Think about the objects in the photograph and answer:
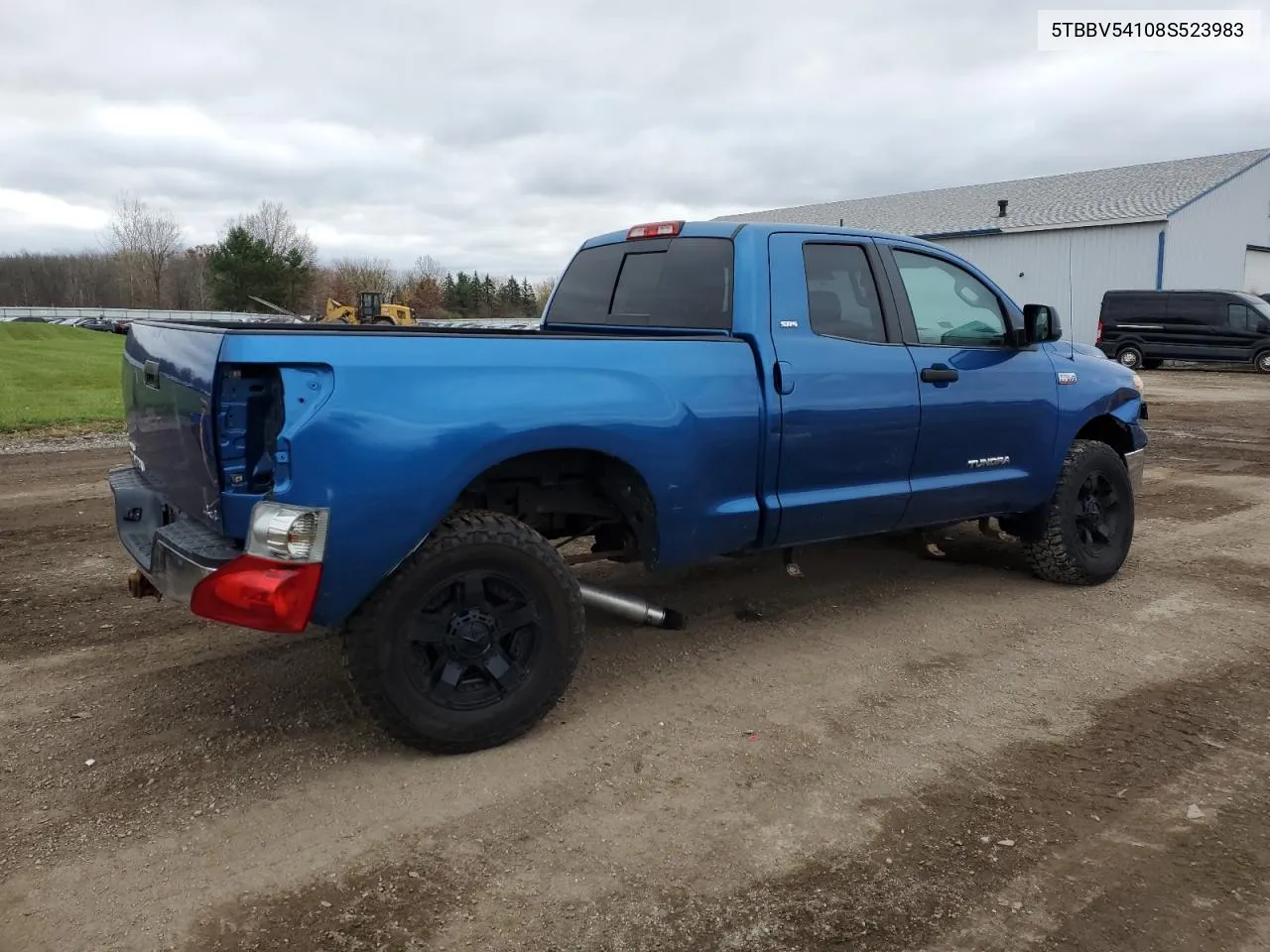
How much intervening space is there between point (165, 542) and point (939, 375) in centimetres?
352

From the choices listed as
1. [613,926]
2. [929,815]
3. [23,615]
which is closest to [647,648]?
[929,815]

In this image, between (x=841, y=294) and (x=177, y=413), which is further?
(x=841, y=294)

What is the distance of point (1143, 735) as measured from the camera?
3770 mm

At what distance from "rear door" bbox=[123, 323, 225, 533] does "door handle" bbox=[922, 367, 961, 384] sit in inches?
126

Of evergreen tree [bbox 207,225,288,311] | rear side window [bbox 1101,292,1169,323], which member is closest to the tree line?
evergreen tree [bbox 207,225,288,311]

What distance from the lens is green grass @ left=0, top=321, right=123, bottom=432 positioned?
41.8ft

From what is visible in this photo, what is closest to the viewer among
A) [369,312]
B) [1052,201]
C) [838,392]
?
[838,392]

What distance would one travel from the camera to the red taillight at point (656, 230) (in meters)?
4.79

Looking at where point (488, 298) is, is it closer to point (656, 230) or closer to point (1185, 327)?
point (1185, 327)

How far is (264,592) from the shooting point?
122 inches

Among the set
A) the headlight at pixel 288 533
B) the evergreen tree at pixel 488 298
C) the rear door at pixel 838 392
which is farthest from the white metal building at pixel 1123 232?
the evergreen tree at pixel 488 298

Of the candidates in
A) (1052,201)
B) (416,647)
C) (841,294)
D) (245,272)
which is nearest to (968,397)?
(841,294)

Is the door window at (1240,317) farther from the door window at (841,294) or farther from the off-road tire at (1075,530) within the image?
the door window at (841,294)

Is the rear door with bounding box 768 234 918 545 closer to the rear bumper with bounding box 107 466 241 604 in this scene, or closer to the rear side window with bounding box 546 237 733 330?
the rear side window with bounding box 546 237 733 330
